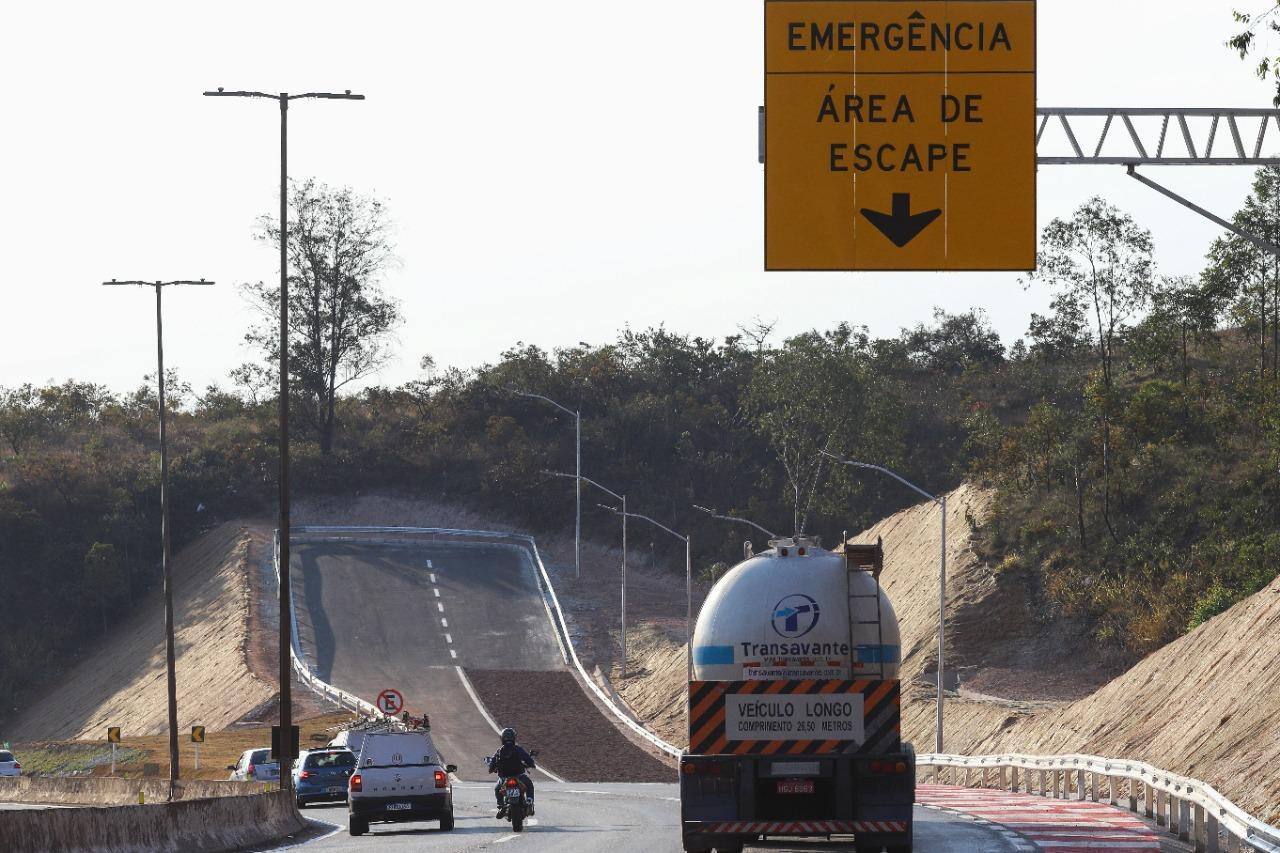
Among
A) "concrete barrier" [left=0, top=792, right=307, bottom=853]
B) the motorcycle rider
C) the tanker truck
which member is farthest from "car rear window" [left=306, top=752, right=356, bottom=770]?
the tanker truck

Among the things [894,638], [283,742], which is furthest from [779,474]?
[894,638]

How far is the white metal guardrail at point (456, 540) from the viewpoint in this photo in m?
62.6

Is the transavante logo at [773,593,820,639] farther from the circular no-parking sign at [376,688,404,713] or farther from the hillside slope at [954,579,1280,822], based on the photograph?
the circular no-parking sign at [376,688,404,713]

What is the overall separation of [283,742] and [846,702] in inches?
567

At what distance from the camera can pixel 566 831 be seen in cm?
2661

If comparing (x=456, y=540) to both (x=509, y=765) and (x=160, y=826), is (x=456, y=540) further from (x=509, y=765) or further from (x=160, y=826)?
(x=160, y=826)

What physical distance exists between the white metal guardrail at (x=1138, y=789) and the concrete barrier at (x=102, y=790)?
15018 mm

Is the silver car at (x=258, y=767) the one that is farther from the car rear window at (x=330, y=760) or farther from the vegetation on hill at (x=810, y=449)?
the vegetation on hill at (x=810, y=449)

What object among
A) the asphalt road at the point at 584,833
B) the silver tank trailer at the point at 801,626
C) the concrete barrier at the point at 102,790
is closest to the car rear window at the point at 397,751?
the asphalt road at the point at 584,833

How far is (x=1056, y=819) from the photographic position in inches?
1028

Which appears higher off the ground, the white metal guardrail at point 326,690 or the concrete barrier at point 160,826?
the concrete barrier at point 160,826

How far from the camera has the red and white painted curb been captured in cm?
2144

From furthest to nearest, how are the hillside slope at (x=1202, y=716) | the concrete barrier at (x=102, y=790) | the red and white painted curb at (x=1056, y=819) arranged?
the concrete barrier at (x=102, y=790) → the hillside slope at (x=1202, y=716) → the red and white painted curb at (x=1056, y=819)

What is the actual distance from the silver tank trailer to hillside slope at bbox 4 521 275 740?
5086cm
